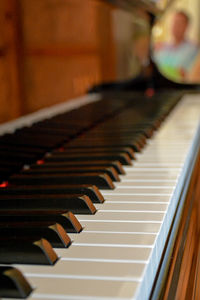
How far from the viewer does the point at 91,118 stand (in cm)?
177

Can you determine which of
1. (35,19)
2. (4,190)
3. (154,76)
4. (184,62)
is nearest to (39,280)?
(4,190)

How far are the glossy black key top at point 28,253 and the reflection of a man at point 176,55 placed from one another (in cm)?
527

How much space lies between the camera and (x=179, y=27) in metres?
7.18

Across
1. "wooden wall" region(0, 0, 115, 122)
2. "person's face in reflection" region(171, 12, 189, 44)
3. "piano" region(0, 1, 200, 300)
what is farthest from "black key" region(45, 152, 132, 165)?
"person's face in reflection" region(171, 12, 189, 44)

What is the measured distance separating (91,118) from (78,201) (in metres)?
1.00

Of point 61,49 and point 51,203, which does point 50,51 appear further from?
point 51,203

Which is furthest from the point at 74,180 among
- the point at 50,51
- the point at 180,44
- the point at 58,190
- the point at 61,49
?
the point at 180,44

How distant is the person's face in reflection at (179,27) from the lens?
6.69m

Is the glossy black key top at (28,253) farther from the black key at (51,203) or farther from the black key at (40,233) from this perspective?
the black key at (51,203)

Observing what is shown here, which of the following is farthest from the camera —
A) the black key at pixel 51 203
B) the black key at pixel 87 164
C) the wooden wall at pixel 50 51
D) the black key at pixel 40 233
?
the wooden wall at pixel 50 51

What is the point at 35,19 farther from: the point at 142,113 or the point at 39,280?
the point at 39,280

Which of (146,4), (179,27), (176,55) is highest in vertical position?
(146,4)

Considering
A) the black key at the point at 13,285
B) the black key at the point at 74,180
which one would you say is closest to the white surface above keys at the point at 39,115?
the black key at the point at 74,180

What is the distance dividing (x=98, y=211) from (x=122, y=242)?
0.15 meters
